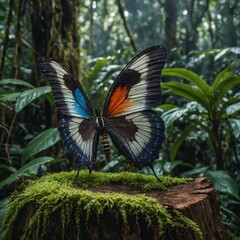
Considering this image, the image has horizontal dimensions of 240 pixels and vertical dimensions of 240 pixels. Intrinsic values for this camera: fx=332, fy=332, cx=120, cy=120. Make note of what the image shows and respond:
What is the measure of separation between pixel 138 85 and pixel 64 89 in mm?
410

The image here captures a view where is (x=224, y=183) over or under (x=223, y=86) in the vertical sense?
under

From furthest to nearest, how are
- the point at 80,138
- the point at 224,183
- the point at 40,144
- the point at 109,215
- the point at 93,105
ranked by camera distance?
the point at 93,105, the point at 224,183, the point at 40,144, the point at 80,138, the point at 109,215

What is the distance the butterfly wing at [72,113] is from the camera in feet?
5.82

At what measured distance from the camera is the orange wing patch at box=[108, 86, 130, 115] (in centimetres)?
184

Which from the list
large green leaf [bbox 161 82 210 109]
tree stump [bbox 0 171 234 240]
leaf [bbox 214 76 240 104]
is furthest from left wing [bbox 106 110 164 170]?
leaf [bbox 214 76 240 104]

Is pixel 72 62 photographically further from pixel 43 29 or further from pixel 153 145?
pixel 153 145

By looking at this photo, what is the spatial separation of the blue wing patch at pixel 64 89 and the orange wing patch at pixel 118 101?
0.15 meters

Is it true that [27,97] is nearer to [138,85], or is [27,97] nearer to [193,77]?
[138,85]

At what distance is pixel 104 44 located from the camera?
12.3 metres

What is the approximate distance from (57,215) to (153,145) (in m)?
0.70

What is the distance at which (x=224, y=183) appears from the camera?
2.51 metres

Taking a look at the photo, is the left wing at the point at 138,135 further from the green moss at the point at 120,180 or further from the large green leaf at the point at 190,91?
the large green leaf at the point at 190,91

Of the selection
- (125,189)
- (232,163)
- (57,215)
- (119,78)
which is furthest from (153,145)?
(232,163)

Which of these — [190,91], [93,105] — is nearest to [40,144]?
[190,91]
